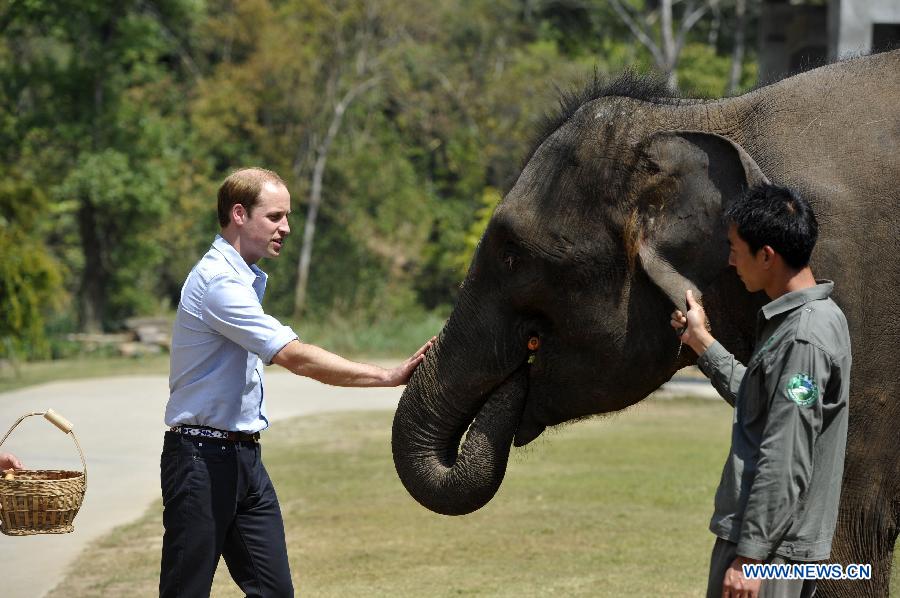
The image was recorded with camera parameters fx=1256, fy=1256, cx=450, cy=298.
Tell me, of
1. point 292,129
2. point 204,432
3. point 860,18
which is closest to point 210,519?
point 204,432

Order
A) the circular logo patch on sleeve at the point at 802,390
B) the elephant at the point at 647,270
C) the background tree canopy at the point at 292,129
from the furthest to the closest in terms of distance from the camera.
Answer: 1. the background tree canopy at the point at 292,129
2. the elephant at the point at 647,270
3. the circular logo patch on sleeve at the point at 802,390

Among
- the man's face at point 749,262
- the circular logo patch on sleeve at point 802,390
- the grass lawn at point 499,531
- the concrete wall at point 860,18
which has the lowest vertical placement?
the grass lawn at point 499,531

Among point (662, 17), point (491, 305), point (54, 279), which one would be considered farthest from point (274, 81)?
point (491, 305)

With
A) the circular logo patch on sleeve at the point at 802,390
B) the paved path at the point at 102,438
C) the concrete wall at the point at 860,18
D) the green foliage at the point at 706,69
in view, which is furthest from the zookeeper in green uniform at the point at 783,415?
the green foliage at the point at 706,69

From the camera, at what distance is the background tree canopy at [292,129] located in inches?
1165

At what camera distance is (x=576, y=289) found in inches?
189

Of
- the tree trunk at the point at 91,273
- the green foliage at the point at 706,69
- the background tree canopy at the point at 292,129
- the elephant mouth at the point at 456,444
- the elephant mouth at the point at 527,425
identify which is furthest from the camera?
the green foliage at the point at 706,69

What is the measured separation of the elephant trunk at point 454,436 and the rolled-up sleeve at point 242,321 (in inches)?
24.6

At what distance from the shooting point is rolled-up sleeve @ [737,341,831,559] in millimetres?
3402

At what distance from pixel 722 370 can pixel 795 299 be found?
53 cm

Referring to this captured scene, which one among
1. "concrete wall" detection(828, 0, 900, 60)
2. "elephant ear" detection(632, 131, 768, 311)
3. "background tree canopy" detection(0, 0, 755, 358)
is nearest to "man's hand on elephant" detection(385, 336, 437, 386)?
"elephant ear" detection(632, 131, 768, 311)

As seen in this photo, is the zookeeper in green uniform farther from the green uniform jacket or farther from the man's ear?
the man's ear

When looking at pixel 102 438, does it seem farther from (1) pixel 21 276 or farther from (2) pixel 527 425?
(2) pixel 527 425

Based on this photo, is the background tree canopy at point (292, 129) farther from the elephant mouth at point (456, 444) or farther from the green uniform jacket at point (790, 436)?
the green uniform jacket at point (790, 436)
